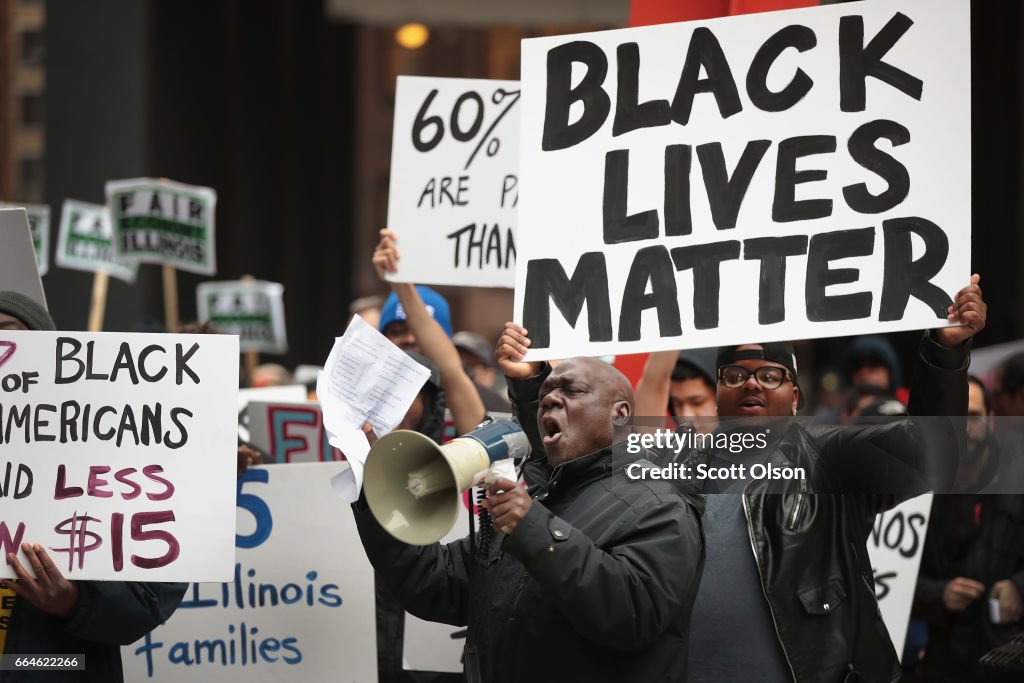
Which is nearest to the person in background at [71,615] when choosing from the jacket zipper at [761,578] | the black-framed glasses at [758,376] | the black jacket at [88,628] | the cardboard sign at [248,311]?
the black jacket at [88,628]

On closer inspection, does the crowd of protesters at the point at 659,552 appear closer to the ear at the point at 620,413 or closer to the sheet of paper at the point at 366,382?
the ear at the point at 620,413

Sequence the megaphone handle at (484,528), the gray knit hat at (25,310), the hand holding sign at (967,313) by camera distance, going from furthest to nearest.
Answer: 1. the gray knit hat at (25,310)
2. the megaphone handle at (484,528)
3. the hand holding sign at (967,313)

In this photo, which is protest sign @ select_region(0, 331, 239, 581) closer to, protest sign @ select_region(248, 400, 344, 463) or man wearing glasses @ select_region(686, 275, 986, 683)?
man wearing glasses @ select_region(686, 275, 986, 683)

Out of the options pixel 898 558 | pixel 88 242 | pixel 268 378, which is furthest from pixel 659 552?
pixel 88 242

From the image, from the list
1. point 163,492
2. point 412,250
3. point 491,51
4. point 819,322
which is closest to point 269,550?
point 163,492

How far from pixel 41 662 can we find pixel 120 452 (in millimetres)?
516

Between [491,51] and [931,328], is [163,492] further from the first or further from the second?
[491,51]

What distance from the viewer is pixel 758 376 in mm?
3453

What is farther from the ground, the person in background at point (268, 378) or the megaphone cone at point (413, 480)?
the person in background at point (268, 378)

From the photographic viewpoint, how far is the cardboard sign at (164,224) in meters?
6.96

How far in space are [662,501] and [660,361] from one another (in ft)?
4.22

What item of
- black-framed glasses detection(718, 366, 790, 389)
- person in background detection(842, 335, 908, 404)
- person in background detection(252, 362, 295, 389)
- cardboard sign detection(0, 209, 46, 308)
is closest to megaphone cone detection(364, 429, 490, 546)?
black-framed glasses detection(718, 366, 790, 389)

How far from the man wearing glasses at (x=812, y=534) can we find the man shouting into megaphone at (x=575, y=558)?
0.83 feet

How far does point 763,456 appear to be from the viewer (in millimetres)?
3109
